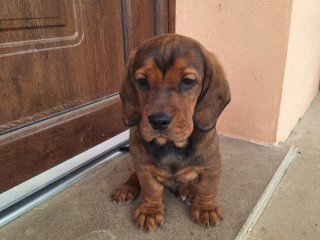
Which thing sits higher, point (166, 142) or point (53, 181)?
point (166, 142)

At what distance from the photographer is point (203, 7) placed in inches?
93.0

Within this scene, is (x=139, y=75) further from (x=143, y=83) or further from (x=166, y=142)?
(x=166, y=142)

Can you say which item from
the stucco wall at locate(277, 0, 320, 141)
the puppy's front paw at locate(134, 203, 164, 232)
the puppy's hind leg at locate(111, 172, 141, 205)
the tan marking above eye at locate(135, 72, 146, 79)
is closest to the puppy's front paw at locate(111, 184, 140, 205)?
the puppy's hind leg at locate(111, 172, 141, 205)

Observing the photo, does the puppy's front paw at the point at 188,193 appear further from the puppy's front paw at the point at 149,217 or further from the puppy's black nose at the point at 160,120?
the puppy's black nose at the point at 160,120

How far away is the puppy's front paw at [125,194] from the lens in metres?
1.75

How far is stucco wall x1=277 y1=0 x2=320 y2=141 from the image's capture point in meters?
2.21

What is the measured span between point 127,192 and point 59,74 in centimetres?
83

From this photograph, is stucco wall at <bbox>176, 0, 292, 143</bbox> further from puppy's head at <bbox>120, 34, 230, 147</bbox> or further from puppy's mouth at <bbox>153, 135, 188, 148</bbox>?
puppy's mouth at <bbox>153, 135, 188, 148</bbox>

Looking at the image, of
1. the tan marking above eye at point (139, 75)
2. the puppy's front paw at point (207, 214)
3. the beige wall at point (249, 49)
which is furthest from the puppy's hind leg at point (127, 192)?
the beige wall at point (249, 49)

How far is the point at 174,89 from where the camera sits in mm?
1318

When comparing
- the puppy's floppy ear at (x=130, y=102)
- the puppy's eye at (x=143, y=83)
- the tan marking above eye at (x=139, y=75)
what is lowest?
the puppy's floppy ear at (x=130, y=102)

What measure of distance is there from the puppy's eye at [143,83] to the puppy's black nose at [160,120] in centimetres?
20

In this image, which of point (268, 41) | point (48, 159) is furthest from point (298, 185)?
point (48, 159)

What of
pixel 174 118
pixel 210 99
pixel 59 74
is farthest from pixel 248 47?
pixel 59 74
